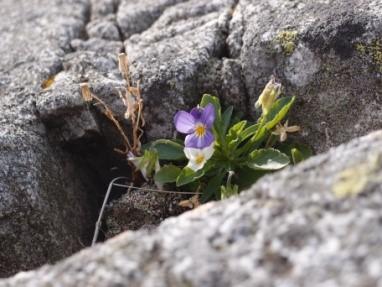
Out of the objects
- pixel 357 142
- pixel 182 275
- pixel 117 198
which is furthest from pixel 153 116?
pixel 182 275

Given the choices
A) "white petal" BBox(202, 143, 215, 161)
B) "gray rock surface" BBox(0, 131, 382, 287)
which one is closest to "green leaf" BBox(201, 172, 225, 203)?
"white petal" BBox(202, 143, 215, 161)

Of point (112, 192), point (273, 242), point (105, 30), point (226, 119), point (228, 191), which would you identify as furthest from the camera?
point (105, 30)

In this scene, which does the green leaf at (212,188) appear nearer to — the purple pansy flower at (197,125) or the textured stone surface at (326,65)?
the purple pansy flower at (197,125)

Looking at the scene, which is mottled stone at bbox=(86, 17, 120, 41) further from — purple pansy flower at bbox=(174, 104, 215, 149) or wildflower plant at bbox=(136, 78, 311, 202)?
purple pansy flower at bbox=(174, 104, 215, 149)

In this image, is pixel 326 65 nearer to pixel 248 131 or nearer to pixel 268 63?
pixel 268 63

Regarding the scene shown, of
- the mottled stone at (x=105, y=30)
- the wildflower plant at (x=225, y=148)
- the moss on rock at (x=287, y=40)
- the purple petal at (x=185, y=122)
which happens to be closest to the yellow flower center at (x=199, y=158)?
the wildflower plant at (x=225, y=148)

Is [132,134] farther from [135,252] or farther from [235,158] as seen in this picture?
[135,252]

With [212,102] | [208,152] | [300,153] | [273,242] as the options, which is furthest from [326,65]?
[273,242]
